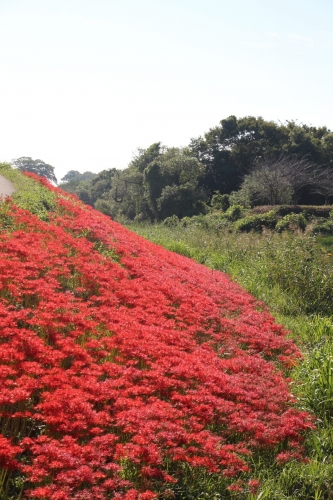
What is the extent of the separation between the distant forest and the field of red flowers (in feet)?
76.8

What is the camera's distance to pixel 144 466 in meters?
3.69

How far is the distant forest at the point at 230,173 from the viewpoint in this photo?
3145 centimetres

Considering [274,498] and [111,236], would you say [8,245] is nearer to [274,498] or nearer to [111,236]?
[111,236]

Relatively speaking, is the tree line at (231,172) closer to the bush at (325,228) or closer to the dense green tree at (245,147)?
the dense green tree at (245,147)

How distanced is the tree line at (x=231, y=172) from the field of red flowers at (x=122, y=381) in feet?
76.2

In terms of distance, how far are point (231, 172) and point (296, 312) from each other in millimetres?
31074

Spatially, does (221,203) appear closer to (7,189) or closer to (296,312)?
(7,189)

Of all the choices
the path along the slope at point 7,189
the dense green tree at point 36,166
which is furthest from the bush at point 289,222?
the dense green tree at point 36,166

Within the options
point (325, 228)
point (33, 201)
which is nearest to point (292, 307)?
point (33, 201)

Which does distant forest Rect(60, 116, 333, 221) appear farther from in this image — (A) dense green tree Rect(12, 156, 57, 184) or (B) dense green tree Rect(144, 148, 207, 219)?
(A) dense green tree Rect(12, 156, 57, 184)

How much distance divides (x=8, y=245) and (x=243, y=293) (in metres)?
A: 4.82

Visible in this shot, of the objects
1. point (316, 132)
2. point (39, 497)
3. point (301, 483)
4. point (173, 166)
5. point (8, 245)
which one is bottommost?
point (301, 483)

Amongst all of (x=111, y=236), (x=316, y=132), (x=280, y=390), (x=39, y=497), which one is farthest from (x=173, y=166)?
(x=39, y=497)

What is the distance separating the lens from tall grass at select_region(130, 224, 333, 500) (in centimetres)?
417
